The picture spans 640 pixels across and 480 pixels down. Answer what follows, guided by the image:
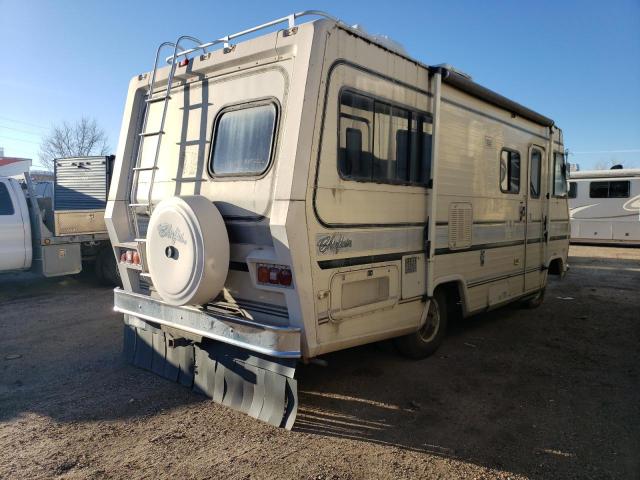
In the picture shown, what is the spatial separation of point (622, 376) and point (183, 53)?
5.26 meters

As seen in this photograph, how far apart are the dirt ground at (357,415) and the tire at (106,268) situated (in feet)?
9.24

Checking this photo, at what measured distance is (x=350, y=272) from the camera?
3.94 m

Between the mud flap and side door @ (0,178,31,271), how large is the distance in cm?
460

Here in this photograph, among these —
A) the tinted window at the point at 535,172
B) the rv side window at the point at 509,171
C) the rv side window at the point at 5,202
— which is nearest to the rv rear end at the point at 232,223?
the rv side window at the point at 509,171

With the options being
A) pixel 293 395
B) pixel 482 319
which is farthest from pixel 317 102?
pixel 482 319

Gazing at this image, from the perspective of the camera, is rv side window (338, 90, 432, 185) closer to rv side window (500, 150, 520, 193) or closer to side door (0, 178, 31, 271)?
rv side window (500, 150, 520, 193)

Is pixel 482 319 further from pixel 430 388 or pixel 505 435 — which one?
pixel 505 435

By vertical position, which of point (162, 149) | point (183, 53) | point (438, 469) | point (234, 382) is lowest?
point (438, 469)

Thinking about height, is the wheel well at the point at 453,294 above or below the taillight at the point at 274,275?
below

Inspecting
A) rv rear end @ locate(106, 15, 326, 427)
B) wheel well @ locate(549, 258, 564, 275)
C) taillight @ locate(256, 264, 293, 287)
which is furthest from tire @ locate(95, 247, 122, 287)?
wheel well @ locate(549, 258, 564, 275)

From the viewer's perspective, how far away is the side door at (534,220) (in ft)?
22.7

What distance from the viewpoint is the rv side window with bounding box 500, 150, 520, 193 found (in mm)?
6191

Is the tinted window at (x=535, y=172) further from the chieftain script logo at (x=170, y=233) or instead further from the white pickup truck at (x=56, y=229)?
the white pickup truck at (x=56, y=229)

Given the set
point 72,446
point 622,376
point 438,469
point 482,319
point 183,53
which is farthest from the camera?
point 482,319
